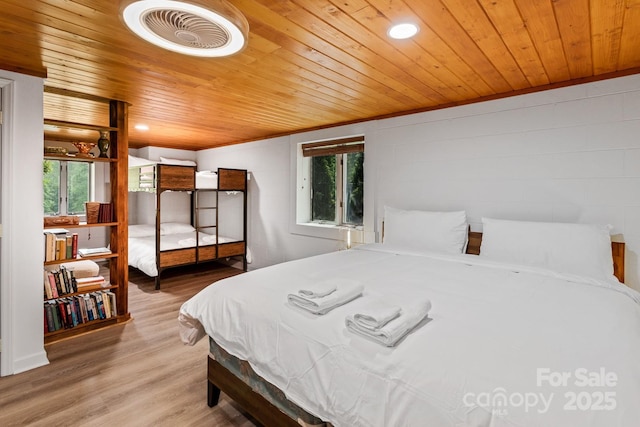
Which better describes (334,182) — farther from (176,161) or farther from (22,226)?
(176,161)

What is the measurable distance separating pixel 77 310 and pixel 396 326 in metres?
3.00

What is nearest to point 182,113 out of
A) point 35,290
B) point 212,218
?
point 35,290

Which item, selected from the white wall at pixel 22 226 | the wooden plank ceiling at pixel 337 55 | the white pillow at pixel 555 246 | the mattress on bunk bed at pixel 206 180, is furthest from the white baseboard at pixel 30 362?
the white pillow at pixel 555 246

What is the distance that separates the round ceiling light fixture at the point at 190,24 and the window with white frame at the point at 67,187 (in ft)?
16.5

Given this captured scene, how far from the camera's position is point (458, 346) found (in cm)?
112

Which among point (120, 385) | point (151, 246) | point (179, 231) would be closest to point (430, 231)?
point (120, 385)

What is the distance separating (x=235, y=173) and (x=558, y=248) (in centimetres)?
421

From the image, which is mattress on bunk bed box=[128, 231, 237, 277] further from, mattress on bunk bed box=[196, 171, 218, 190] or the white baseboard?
the white baseboard

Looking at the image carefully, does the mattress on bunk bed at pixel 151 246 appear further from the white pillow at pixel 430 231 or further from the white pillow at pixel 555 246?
the white pillow at pixel 555 246

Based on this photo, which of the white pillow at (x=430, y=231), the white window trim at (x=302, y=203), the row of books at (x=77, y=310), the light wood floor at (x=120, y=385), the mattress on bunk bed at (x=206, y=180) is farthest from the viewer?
the mattress on bunk bed at (x=206, y=180)

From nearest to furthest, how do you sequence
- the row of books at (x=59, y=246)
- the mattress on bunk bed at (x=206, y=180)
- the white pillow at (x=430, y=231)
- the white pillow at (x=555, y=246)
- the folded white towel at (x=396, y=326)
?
the folded white towel at (x=396, y=326) → the white pillow at (x=555, y=246) → the row of books at (x=59, y=246) → the white pillow at (x=430, y=231) → the mattress on bunk bed at (x=206, y=180)

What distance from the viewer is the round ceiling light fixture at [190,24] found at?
4.20 ft

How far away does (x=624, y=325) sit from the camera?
4.34 feet

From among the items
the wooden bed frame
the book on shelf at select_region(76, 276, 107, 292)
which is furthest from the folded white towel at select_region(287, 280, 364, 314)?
the book on shelf at select_region(76, 276, 107, 292)
